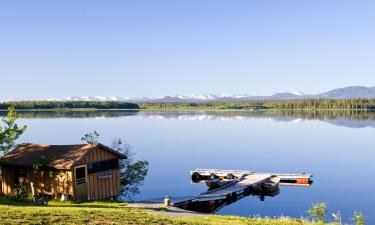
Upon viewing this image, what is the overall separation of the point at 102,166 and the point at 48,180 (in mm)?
4269

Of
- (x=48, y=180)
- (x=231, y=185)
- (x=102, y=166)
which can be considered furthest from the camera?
(x=231, y=185)

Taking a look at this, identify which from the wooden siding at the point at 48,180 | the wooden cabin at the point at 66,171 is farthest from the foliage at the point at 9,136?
the wooden siding at the point at 48,180

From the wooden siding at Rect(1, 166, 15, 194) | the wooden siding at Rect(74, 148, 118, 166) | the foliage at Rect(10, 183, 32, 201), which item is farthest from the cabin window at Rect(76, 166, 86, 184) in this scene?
the wooden siding at Rect(1, 166, 15, 194)

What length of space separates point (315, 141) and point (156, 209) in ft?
232

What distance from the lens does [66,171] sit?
33.1 metres

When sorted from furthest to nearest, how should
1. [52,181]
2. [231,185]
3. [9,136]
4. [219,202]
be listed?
[231,185] < [9,136] < [219,202] < [52,181]

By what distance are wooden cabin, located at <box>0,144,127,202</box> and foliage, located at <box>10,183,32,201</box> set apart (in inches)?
17.3

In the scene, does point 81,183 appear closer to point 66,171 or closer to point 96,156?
point 66,171

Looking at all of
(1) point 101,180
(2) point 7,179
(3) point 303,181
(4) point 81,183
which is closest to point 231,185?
(3) point 303,181

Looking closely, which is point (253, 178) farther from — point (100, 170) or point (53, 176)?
point (53, 176)

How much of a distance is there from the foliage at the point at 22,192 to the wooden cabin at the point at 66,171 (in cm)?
44

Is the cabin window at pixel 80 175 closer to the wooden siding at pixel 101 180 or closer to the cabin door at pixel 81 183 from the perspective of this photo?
the cabin door at pixel 81 183

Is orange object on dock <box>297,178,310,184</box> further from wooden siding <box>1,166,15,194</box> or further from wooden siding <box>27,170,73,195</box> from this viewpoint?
wooden siding <box>1,166,15,194</box>

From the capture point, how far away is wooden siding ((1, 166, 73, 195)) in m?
33.1
